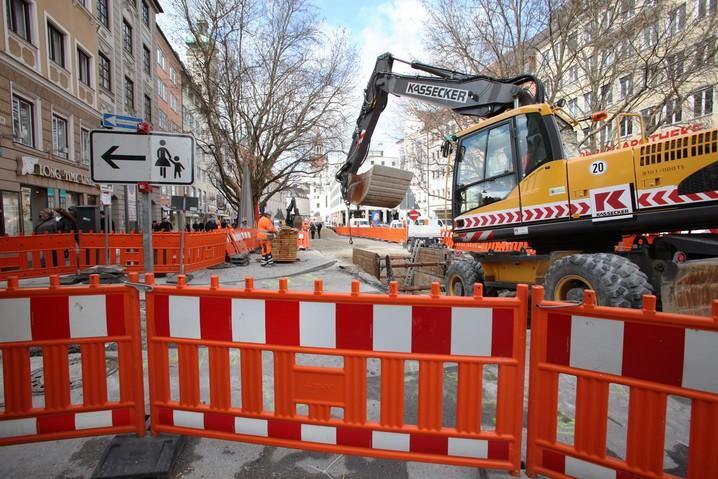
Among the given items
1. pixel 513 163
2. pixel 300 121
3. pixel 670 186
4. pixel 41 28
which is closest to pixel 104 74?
pixel 41 28

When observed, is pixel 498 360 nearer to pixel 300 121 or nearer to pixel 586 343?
pixel 586 343

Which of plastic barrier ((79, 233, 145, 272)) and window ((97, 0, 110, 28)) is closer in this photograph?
plastic barrier ((79, 233, 145, 272))

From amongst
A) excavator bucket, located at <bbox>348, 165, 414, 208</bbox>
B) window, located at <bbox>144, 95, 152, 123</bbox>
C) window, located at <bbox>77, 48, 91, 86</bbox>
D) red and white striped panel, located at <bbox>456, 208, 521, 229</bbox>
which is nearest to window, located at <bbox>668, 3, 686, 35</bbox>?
excavator bucket, located at <bbox>348, 165, 414, 208</bbox>

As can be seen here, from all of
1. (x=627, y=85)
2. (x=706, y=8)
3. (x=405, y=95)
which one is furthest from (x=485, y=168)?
(x=627, y=85)

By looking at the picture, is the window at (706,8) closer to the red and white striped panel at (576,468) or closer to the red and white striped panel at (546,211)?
the red and white striped panel at (546,211)

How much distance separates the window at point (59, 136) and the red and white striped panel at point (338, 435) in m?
18.7

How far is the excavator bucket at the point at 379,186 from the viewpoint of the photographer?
7633 mm

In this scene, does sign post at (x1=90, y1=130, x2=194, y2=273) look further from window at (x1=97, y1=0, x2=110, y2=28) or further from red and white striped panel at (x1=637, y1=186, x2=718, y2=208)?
window at (x1=97, y1=0, x2=110, y2=28)

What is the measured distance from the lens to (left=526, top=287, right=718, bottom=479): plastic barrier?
176 centimetres

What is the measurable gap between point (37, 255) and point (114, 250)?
1.65 meters

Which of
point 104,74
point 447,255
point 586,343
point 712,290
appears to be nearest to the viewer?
point 586,343

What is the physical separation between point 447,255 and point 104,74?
23137 mm

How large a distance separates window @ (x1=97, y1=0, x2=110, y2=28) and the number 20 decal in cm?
2604

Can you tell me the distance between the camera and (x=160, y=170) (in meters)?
4.01
